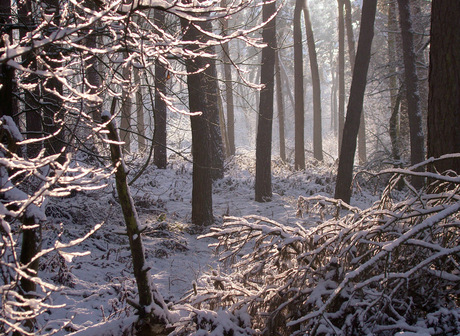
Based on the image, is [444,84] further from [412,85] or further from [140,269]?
[412,85]

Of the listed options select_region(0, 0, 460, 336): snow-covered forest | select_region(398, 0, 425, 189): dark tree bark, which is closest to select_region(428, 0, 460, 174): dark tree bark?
select_region(0, 0, 460, 336): snow-covered forest

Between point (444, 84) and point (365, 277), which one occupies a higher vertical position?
point (444, 84)

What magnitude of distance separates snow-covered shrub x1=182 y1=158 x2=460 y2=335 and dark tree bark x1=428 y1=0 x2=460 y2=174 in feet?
5.38

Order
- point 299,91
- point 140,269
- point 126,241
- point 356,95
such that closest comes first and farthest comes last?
1. point 140,269
2. point 126,241
3. point 356,95
4. point 299,91

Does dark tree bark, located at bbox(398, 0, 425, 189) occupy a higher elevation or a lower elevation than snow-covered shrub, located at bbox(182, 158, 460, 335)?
higher

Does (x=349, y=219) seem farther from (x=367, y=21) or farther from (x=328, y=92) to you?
(x=328, y=92)

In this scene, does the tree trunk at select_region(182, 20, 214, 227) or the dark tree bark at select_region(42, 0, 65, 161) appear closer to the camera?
the dark tree bark at select_region(42, 0, 65, 161)

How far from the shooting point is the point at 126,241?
6766 mm

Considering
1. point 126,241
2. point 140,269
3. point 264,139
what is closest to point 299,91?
point 264,139

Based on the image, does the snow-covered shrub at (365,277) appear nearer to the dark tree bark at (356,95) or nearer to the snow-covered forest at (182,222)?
the snow-covered forest at (182,222)

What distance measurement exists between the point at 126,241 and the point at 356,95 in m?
6.46

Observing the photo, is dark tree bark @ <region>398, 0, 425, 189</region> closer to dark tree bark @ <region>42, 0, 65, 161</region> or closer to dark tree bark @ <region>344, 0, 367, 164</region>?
dark tree bark @ <region>344, 0, 367, 164</region>

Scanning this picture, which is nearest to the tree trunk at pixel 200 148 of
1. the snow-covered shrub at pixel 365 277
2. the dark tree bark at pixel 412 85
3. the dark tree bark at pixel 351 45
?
the snow-covered shrub at pixel 365 277

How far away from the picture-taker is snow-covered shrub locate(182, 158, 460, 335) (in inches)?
98.6
